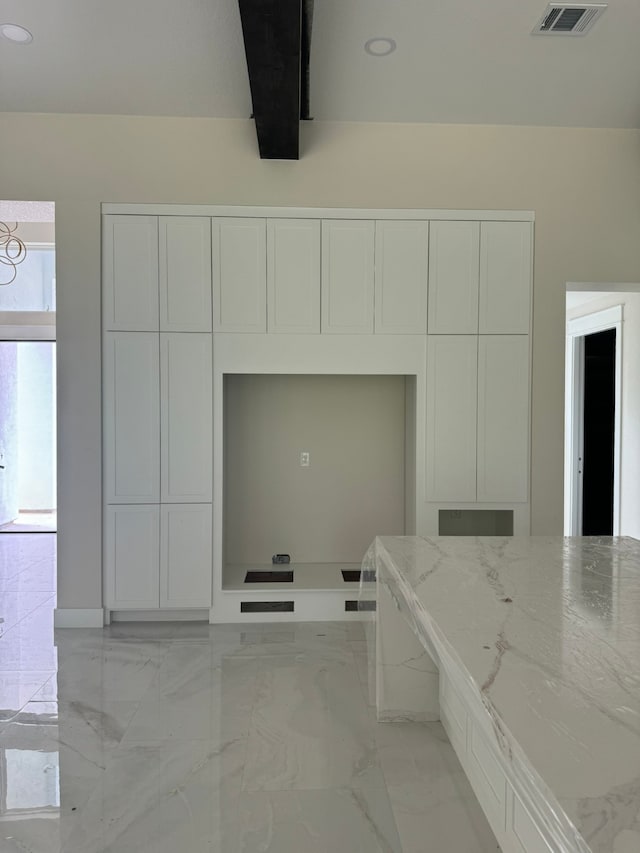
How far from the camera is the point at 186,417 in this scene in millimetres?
3832

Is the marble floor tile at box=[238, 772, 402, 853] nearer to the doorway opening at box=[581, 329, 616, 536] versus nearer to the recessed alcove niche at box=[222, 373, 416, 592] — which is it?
the recessed alcove niche at box=[222, 373, 416, 592]

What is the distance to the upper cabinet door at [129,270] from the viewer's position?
3787 mm

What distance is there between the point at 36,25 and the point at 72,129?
90 cm

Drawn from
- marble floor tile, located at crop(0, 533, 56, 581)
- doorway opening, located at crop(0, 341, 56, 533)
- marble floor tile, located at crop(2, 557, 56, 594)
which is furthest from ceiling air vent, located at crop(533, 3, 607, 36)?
doorway opening, located at crop(0, 341, 56, 533)

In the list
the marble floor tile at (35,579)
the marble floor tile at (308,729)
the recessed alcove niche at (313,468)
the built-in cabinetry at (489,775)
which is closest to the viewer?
the built-in cabinetry at (489,775)

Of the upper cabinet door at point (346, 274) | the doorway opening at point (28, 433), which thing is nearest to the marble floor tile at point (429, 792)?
the upper cabinet door at point (346, 274)

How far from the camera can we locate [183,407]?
383 centimetres

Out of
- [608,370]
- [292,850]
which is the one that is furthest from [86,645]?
[608,370]

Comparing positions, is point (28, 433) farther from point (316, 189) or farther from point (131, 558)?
point (316, 189)

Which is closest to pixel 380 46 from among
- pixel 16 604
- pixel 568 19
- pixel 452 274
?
pixel 568 19

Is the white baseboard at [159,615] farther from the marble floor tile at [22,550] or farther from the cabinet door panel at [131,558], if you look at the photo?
the marble floor tile at [22,550]

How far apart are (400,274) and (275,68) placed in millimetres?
1519

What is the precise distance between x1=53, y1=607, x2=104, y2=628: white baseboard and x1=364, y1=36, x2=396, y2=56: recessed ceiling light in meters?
3.77

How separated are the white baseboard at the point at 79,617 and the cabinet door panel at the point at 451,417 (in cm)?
237
